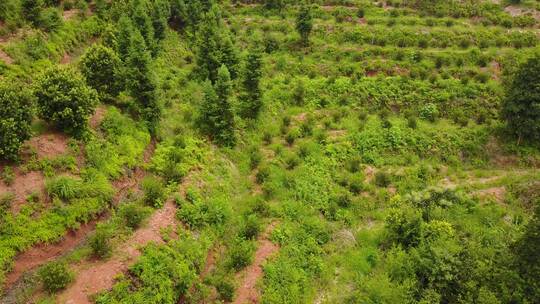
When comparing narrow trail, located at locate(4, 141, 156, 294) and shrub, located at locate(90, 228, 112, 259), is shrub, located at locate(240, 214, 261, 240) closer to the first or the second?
narrow trail, located at locate(4, 141, 156, 294)

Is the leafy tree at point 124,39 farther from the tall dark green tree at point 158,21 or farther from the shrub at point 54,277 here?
the shrub at point 54,277

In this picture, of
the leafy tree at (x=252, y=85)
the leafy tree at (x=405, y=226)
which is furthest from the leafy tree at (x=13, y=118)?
the leafy tree at (x=405, y=226)

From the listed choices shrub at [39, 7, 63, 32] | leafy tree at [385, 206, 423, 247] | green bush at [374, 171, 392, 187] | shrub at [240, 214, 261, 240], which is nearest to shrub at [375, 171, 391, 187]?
green bush at [374, 171, 392, 187]

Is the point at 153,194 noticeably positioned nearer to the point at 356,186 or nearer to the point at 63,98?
the point at 63,98

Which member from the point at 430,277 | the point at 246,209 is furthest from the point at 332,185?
the point at 430,277

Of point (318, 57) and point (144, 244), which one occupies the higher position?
point (318, 57)

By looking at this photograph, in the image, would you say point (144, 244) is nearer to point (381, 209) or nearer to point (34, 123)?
point (34, 123)
